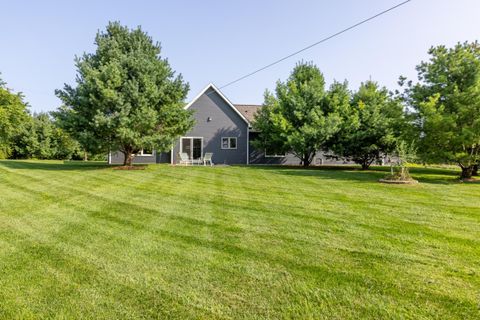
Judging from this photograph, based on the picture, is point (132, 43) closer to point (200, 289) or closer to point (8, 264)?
point (8, 264)

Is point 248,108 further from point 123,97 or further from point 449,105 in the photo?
point 449,105

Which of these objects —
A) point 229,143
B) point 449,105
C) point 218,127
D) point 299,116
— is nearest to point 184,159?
point 218,127

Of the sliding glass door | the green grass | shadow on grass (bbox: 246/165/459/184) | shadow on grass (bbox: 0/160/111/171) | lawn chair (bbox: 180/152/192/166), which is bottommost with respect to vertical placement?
the green grass

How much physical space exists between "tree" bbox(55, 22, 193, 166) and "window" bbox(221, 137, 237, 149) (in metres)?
6.57

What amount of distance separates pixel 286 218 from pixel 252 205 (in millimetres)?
1223

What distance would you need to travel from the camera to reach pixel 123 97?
525 inches

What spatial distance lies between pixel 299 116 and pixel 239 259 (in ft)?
48.8

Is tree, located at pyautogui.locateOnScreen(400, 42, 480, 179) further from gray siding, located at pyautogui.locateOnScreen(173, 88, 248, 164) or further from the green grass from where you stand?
gray siding, located at pyautogui.locateOnScreen(173, 88, 248, 164)

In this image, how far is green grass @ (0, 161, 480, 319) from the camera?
2.44 metres

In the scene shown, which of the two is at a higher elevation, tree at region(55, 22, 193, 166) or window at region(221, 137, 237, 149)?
tree at region(55, 22, 193, 166)

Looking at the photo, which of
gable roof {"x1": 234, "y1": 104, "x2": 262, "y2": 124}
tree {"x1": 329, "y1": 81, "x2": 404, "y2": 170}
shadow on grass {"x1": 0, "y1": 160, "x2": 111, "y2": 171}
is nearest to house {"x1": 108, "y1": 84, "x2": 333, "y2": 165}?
gable roof {"x1": 234, "y1": 104, "x2": 262, "y2": 124}

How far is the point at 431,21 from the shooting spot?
10.4 metres

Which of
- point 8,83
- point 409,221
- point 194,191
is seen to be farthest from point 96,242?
point 8,83

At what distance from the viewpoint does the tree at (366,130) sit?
16695mm
